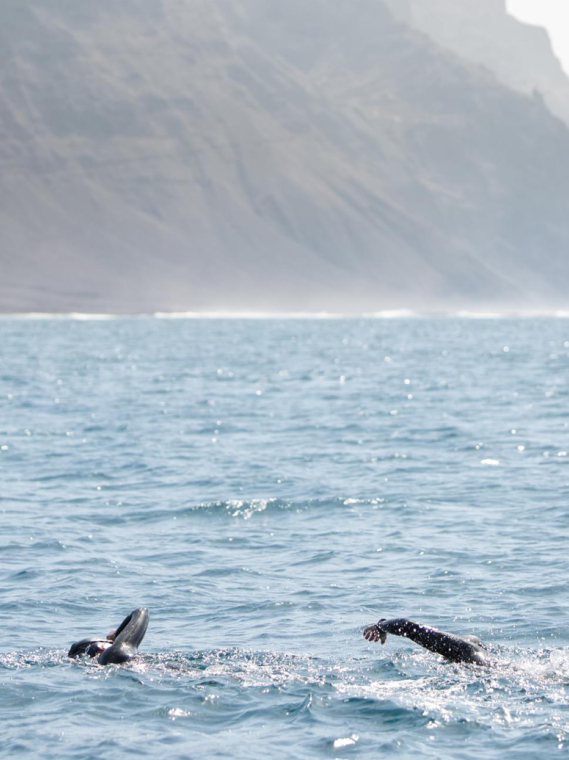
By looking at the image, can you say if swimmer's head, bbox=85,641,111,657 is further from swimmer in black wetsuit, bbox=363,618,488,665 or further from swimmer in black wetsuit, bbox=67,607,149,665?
swimmer in black wetsuit, bbox=363,618,488,665

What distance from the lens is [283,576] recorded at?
17781 millimetres

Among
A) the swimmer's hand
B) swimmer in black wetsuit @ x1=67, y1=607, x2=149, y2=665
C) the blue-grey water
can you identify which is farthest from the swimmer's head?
the swimmer's hand

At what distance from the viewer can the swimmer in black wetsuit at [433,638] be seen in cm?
1305

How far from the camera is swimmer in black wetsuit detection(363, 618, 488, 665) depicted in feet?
42.8

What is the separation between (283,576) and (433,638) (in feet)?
16.0

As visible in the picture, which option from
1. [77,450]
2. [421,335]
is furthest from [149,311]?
[77,450]

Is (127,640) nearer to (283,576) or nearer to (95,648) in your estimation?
(95,648)

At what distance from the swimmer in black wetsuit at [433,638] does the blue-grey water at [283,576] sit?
0.64ft

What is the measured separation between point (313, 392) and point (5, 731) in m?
38.5

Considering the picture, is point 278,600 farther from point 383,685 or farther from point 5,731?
point 5,731

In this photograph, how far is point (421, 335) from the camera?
116m

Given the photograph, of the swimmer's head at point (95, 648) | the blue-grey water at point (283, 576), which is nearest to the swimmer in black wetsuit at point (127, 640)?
the swimmer's head at point (95, 648)

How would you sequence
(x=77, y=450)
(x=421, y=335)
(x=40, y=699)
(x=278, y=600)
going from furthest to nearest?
1. (x=421, y=335)
2. (x=77, y=450)
3. (x=278, y=600)
4. (x=40, y=699)

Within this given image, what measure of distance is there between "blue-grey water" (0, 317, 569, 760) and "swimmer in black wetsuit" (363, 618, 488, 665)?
0.64 feet
